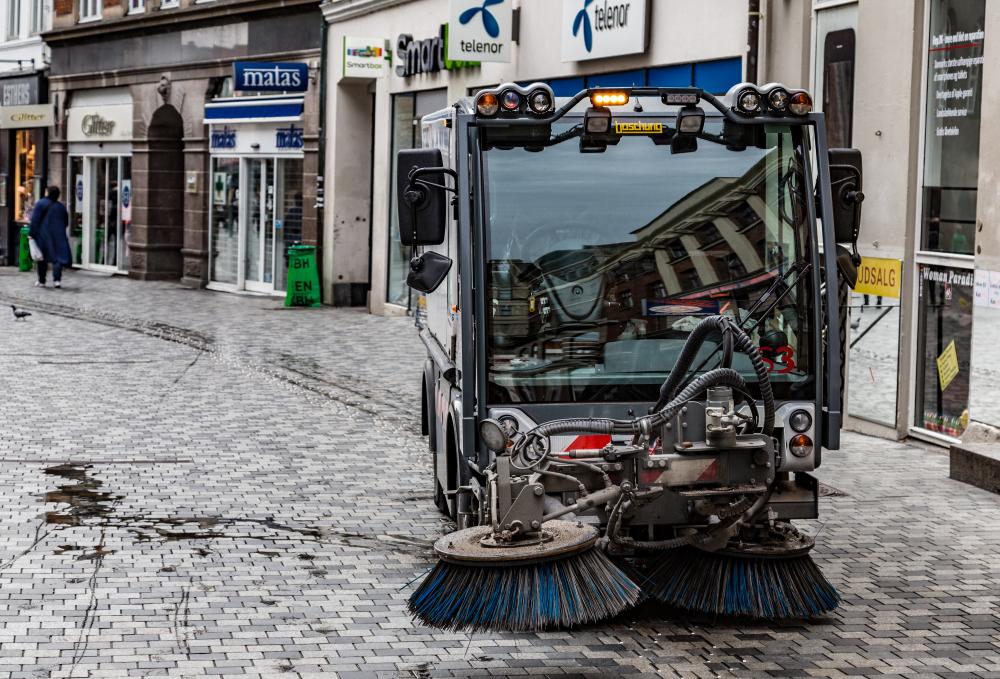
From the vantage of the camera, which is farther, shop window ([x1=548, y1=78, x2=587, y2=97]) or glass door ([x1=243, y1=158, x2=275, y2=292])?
glass door ([x1=243, y1=158, x2=275, y2=292])

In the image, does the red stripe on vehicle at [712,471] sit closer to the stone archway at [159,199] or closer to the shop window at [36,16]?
the stone archway at [159,199]

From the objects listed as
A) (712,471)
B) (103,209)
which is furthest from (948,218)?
(103,209)

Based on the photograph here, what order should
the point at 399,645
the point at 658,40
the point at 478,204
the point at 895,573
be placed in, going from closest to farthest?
the point at 399,645
the point at 478,204
the point at 895,573
the point at 658,40

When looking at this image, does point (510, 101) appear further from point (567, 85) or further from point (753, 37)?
point (567, 85)

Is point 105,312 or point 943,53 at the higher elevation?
point 943,53

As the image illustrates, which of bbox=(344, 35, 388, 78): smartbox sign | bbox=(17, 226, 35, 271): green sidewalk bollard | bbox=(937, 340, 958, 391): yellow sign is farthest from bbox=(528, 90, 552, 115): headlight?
bbox=(17, 226, 35, 271): green sidewalk bollard

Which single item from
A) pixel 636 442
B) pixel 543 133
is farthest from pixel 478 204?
pixel 636 442

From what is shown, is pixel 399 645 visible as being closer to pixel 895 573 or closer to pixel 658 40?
pixel 895 573

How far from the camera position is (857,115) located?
528 inches

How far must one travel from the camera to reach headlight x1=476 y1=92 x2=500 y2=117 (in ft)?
24.4

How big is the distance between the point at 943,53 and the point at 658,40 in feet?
17.7

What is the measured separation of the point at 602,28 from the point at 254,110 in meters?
11.8

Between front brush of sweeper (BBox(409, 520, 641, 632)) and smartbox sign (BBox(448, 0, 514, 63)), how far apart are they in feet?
48.3

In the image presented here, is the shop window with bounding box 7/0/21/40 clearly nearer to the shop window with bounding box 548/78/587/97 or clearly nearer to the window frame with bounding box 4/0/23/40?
the window frame with bounding box 4/0/23/40
